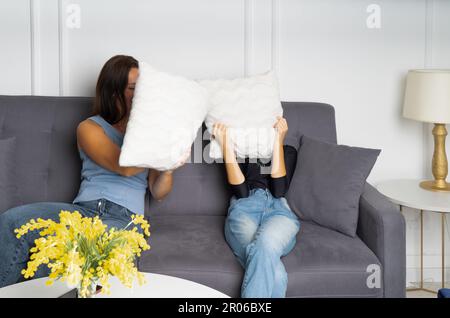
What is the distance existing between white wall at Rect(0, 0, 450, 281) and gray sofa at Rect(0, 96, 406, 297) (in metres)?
0.33

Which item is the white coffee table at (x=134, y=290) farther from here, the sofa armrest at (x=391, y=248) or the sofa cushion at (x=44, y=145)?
the sofa cushion at (x=44, y=145)

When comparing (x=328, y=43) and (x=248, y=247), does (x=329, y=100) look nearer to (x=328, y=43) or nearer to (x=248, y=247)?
(x=328, y=43)

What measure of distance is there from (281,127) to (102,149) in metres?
0.75

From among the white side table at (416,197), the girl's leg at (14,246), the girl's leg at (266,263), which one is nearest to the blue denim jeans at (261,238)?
the girl's leg at (266,263)

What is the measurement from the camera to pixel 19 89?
115 inches

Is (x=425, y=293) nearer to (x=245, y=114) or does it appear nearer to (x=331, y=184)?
(x=331, y=184)

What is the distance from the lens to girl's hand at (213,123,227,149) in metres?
2.39

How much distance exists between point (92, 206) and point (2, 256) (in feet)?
1.26

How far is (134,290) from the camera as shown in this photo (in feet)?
5.24

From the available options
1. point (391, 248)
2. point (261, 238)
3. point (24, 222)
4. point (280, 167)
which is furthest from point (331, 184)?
point (24, 222)

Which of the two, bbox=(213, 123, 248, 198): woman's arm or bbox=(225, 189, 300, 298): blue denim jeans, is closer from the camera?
bbox=(225, 189, 300, 298): blue denim jeans

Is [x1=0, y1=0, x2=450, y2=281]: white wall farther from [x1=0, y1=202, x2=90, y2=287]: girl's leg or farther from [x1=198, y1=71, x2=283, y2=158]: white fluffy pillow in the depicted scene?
[x1=0, y1=202, x2=90, y2=287]: girl's leg

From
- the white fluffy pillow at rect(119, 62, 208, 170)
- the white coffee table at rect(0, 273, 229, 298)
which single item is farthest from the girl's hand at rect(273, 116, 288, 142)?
the white coffee table at rect(0, 273, 229, 298)
